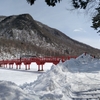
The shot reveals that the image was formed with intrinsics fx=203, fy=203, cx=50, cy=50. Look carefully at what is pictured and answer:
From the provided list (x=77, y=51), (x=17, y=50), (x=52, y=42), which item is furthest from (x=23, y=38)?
(x=17, y=50)

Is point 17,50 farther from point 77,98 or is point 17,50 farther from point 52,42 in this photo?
point 77,98

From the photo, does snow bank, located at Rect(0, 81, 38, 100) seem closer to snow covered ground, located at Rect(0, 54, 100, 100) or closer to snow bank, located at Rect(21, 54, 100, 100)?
snow covered ground, located at Rect(0, 54, 100, 100)

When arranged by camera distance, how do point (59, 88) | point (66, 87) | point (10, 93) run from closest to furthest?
1. point (10, 93)
2. point (59, 88)
3. point (66, 87)

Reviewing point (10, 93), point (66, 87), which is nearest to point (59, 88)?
point (66, 87)

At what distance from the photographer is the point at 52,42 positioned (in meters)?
198

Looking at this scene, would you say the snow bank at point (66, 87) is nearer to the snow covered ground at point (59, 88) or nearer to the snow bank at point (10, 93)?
the snow covered ground at point (59, 88)

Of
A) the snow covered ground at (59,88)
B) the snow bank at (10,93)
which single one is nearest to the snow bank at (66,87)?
the snow covered ground at (59,88)

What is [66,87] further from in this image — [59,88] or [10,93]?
[10,93]

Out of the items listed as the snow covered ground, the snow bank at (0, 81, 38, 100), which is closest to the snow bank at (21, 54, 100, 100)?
the snow covered ground

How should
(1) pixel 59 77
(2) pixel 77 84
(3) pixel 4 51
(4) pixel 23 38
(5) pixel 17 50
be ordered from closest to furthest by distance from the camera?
(2) pixel 77 84 < (1) pixel 59 77 < (3) pixel 4 51 < (5) pixel 17 50 < (4) pixel 23 38

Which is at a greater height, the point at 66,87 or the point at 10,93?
the point at 10,93

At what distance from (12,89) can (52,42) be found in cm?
19082

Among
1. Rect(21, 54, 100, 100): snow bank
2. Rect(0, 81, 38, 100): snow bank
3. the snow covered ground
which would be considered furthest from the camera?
Rect(21, 54, 100, 100): snow bank

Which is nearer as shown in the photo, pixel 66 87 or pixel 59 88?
pixel 59 88
